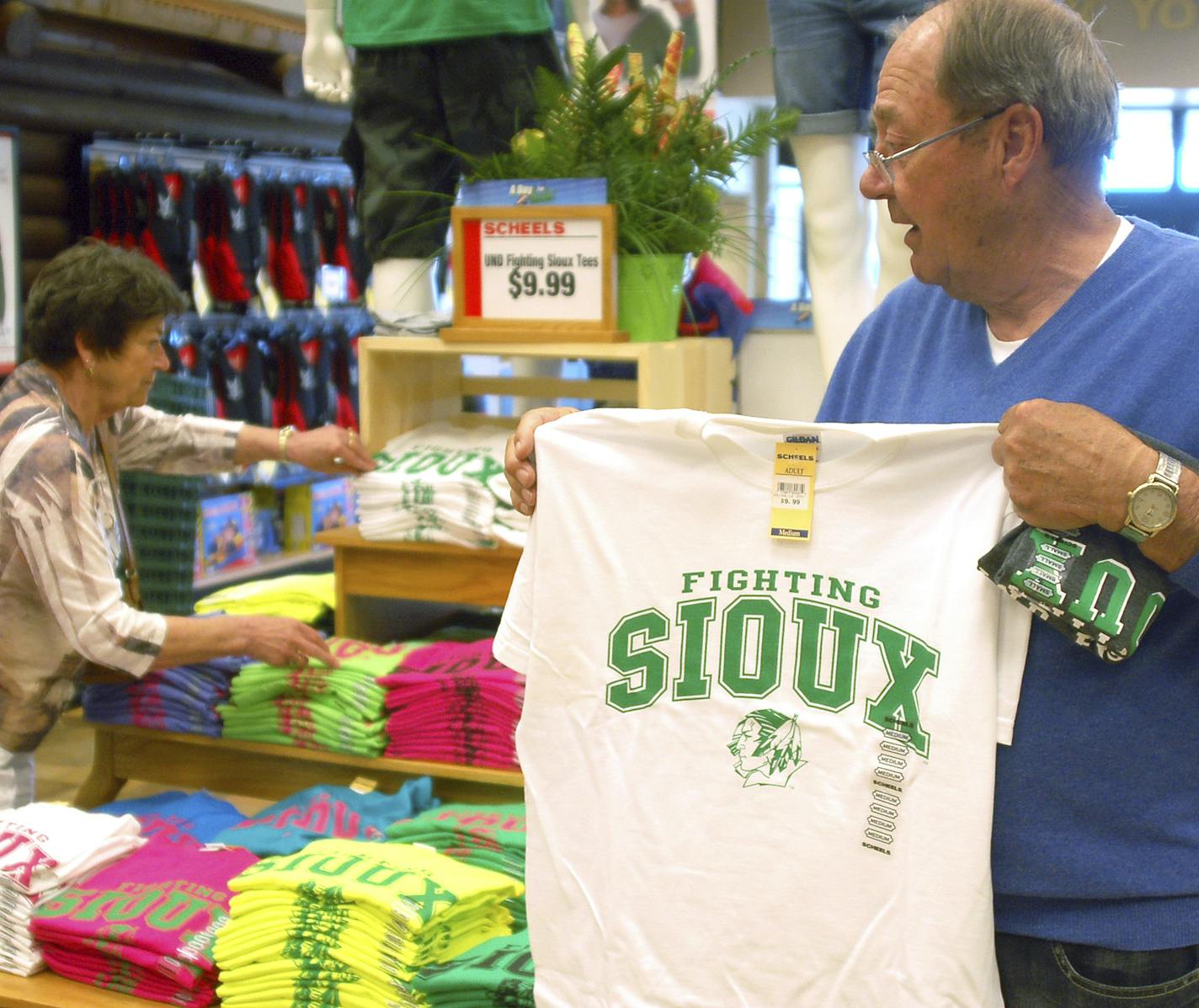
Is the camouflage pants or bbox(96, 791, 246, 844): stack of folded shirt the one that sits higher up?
the camouflage pants

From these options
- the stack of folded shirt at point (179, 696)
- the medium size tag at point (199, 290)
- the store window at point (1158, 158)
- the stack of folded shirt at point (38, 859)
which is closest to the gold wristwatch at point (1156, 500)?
the stack of folded shirt at point (38, 859)

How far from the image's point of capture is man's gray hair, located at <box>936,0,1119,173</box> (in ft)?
4.49

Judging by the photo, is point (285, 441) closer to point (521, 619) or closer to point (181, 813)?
point (181, 813)

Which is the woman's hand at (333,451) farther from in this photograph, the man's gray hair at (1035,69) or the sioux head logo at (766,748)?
the man's gray hair at (1035,69)

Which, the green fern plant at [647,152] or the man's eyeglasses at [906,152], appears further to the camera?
the green fern plant at [647,152]

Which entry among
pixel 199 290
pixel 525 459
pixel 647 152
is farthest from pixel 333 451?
pixel 199 290

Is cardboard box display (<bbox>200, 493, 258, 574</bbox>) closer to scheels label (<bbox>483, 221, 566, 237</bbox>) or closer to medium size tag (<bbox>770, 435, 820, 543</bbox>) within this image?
scheels label (<bbox>483, 221, 566, 237</bbox>)

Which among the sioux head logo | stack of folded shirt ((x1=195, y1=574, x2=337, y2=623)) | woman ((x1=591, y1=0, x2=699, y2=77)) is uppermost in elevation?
woman ((x1=591, y1=0, x2=699, y2=77))

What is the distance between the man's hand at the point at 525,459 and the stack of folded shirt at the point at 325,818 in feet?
3.58

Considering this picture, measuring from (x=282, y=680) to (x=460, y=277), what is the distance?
97cm

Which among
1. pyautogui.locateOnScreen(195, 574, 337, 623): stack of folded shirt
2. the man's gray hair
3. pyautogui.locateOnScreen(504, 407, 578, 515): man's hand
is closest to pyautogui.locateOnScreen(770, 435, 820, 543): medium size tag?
pyautogui.locateOnScreen(504, 407, 578, 515): man's hand

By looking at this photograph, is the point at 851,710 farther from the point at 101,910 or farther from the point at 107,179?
the point at 107,179

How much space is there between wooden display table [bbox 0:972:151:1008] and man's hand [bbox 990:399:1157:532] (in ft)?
5.78

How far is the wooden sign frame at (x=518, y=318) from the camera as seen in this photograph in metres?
2.85
